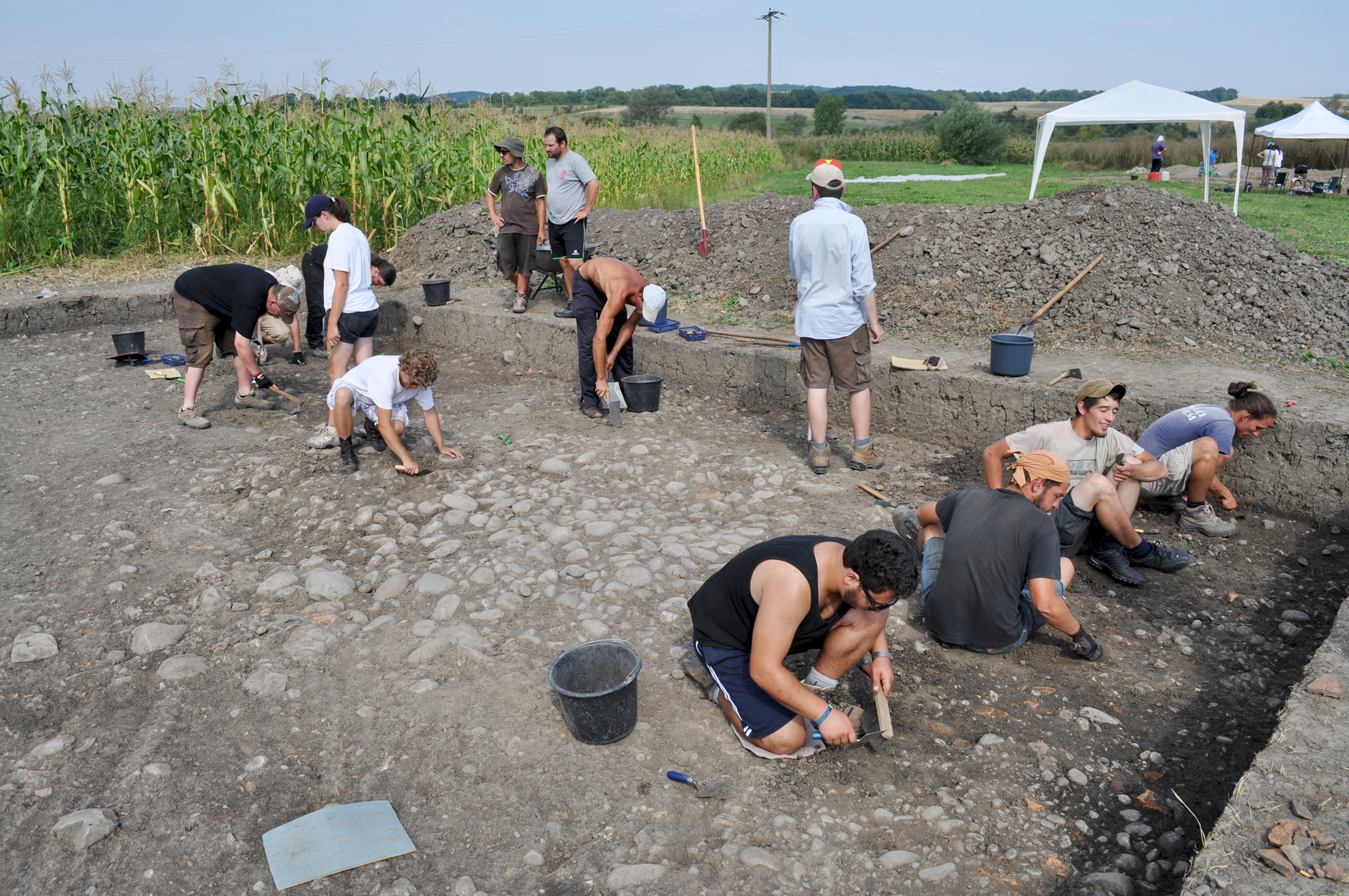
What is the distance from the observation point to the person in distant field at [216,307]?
6277 mm

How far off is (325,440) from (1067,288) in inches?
241

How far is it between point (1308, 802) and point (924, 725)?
1.27 m

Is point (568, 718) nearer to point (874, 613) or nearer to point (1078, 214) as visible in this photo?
point (874, 613)

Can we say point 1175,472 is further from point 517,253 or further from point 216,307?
point 216,307

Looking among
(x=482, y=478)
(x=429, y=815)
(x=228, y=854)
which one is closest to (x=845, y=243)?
(x=482, y=478)

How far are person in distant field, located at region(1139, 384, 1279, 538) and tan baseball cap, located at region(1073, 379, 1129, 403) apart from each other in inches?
33.6

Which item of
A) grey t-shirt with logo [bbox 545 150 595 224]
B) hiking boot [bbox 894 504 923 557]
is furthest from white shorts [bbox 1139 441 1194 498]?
grey t-shirt with logo [bbox 545 150 595 224]

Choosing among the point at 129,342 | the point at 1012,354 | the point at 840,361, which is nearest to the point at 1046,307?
the point at 1012,354

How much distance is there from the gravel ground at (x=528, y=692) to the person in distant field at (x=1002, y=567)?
16 centimetres

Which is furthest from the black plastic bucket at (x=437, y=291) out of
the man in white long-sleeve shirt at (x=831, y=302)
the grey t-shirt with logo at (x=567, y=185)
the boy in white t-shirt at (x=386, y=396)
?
the man in white long-sleeve shirt at (x=831, y=302)

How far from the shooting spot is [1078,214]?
8172 millimetres

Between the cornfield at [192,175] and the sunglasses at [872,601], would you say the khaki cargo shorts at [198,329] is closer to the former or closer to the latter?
the cornfield at [192,175]

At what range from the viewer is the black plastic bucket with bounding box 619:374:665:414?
674 centimetres

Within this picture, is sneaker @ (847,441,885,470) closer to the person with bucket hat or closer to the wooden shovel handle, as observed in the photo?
the wooden shovel handle
